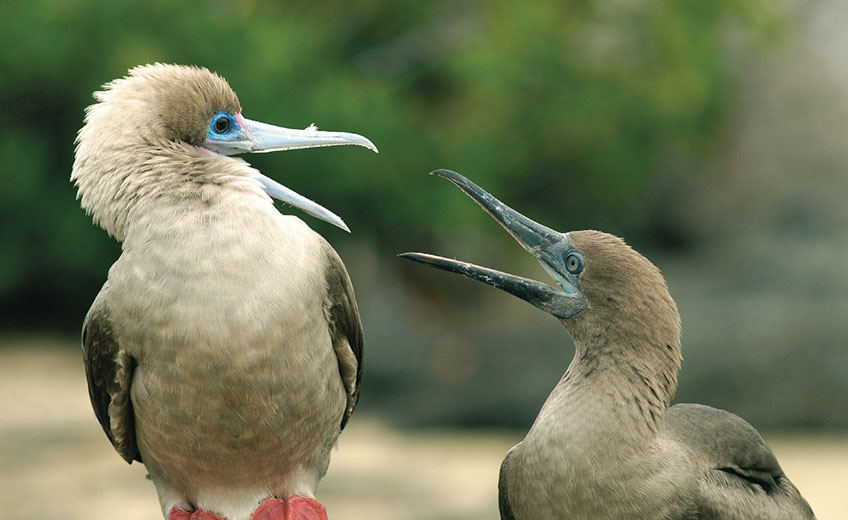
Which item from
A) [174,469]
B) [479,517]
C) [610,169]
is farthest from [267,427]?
[610,169]

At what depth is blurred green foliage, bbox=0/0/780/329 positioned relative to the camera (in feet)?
41.8

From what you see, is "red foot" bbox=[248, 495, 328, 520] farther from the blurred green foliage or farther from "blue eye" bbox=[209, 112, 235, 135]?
the blurred green foliage

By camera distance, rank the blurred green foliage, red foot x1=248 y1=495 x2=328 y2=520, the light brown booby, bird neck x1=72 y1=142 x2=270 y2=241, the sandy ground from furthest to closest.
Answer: the blurred green foliage → the sandy ground → red foot x1=248 y1=495 x2=328 y2=520 → bird neck x1=72 y1=142 x2=270 y2=241 → the light brown booby

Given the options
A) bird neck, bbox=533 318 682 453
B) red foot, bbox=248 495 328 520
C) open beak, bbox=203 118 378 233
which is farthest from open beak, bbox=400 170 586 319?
red foot, bbox=248 495 328 520

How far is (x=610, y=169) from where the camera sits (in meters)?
15.2

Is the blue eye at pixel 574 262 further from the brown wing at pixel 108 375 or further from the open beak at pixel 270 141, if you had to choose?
the brown wing at pixel 108 375

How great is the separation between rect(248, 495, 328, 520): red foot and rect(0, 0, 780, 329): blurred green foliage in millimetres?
7809

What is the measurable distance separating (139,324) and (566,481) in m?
1.57

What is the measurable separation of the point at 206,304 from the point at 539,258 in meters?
1.23

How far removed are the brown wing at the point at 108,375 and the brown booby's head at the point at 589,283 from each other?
1.18m

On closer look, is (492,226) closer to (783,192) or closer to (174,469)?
(783,192)

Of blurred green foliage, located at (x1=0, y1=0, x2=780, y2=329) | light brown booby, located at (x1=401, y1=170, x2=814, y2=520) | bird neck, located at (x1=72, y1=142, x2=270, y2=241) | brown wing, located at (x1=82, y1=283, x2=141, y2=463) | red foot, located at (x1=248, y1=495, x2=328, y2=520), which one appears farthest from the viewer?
blurred green foliage, located at (x1=0, y1=0, x2=780, y2=329)

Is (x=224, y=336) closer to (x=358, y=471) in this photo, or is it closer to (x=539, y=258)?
(x=539, y=258)

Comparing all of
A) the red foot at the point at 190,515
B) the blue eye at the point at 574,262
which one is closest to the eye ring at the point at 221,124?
the blue eye at the point at 574,262
